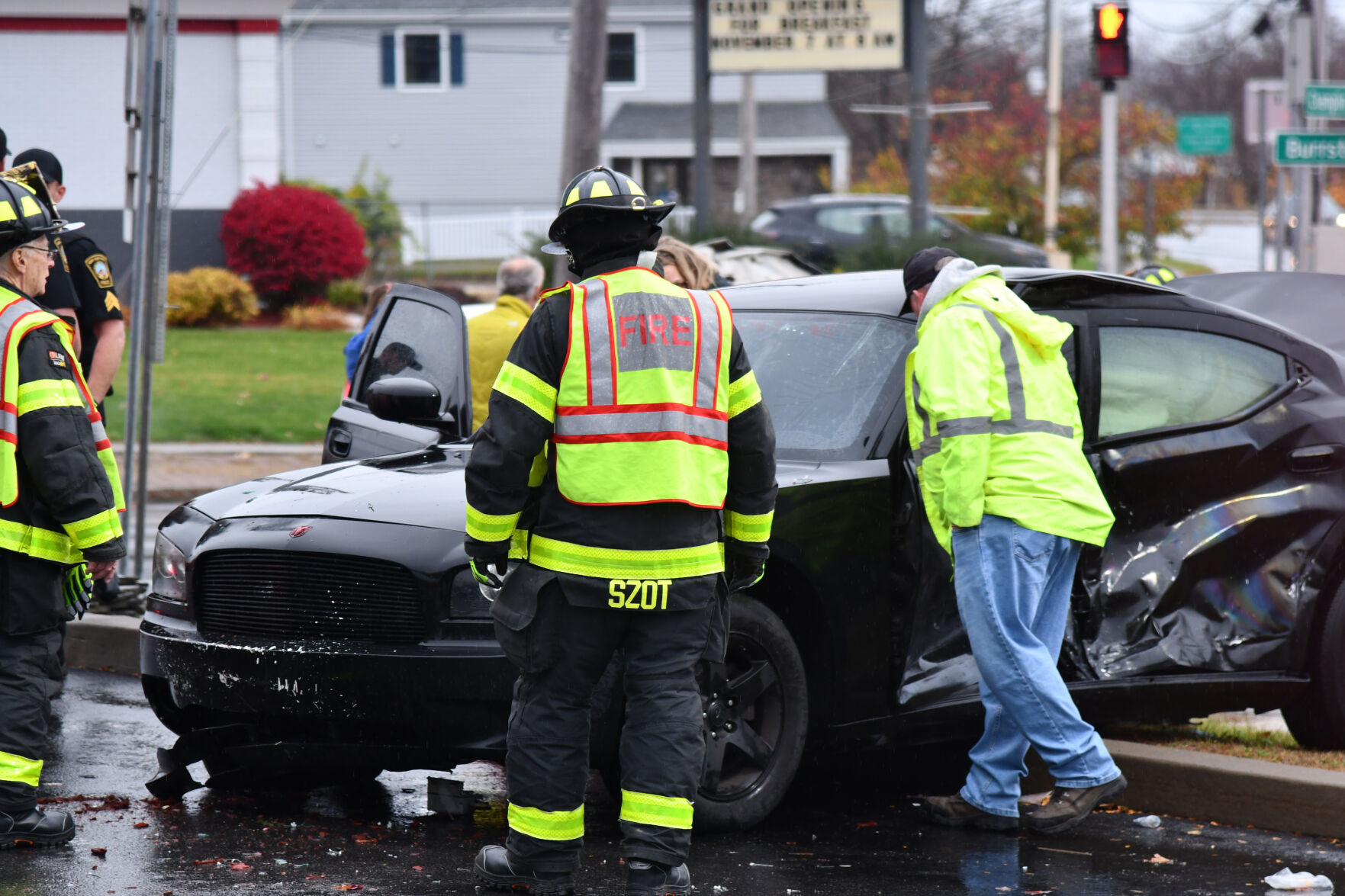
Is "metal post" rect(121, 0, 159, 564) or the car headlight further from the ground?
"metal post" rect(121, 0, 159, 564)

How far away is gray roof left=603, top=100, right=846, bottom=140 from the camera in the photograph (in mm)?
38031

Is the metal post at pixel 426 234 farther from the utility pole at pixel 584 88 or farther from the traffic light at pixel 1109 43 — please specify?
the traffic light at pixel 1109 43

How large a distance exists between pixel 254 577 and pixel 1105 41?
10.2 m

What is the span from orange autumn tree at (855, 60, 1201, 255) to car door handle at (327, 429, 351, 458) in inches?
839

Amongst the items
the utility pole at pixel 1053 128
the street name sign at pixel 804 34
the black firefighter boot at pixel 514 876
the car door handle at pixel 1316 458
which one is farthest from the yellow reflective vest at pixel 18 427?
the utility pole at pixel 1053 128

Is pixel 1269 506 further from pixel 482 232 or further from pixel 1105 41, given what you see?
pixel 482 232

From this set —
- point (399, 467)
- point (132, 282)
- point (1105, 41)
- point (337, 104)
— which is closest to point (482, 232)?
point (337, 104)

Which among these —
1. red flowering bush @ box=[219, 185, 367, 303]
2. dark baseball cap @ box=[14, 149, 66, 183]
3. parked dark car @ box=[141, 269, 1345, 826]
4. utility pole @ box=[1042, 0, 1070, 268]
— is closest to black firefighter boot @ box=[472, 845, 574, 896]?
parked dark car @ box=[141, 269, 1345, 826]

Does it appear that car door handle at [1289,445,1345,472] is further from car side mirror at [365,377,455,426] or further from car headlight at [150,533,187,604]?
car headlight at [150,533,187,604]

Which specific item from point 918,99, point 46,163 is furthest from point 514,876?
point 918,99

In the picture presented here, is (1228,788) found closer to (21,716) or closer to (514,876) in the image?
(514,876)

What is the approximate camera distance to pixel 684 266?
7.02 meters

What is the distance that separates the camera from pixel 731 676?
4.92 m

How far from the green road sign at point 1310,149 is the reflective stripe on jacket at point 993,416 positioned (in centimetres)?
735
